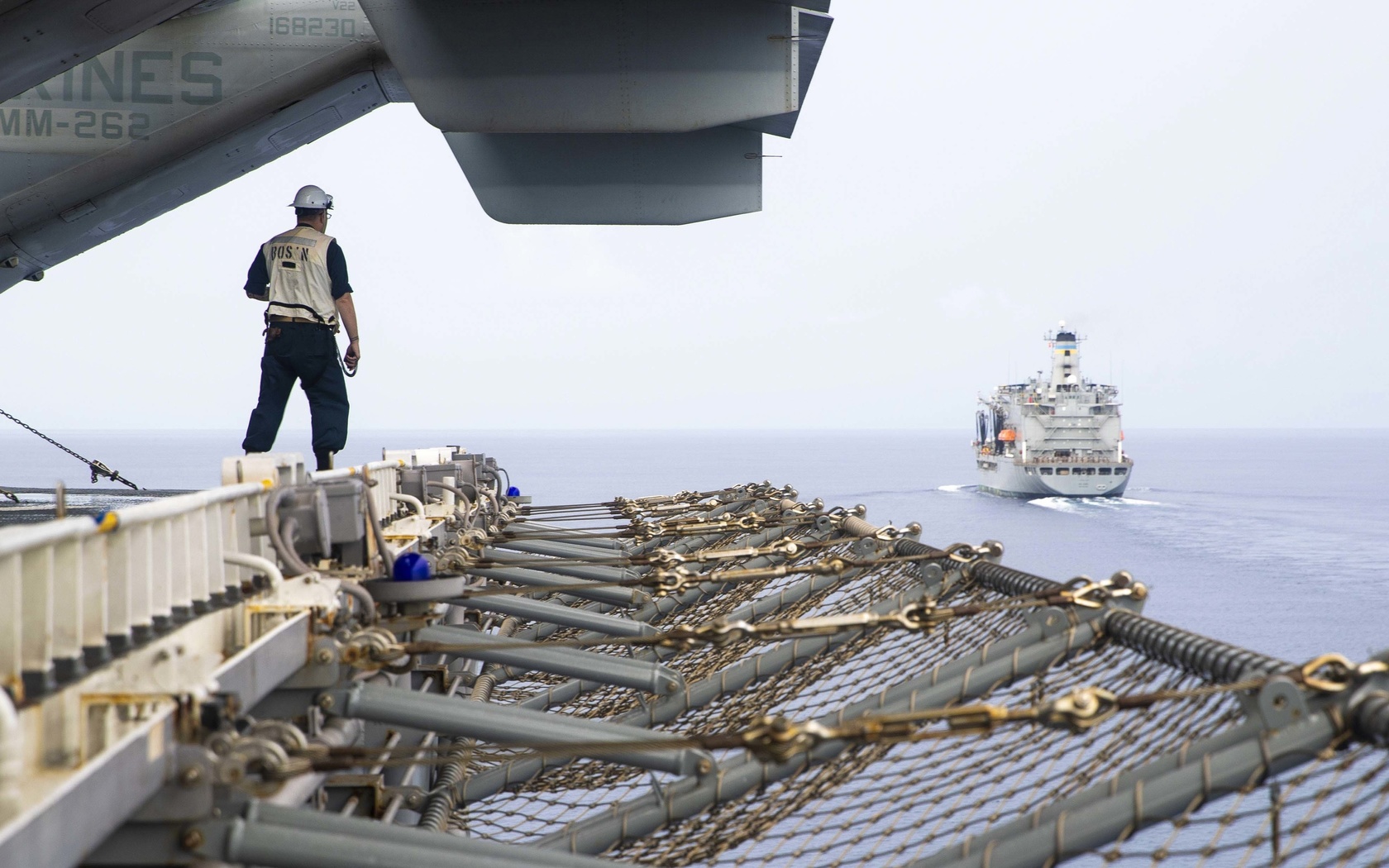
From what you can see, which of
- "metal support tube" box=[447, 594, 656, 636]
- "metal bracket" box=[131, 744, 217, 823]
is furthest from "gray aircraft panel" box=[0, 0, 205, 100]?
"metal bracket" box=[131, 744, 217, 823]

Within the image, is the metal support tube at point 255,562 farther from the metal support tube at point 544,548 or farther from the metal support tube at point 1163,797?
the metal support tube at point 544,548

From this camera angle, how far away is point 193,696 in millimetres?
2199

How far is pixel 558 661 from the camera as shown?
13.1 feet

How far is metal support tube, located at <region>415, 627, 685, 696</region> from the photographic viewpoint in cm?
369

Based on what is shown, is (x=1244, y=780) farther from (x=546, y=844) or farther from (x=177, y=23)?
(x=177, y=23)

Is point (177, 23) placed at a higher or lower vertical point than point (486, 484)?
higher

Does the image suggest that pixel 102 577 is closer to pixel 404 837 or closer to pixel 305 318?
pixel 404 837

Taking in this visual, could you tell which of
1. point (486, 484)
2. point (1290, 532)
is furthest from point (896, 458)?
point (486, 484)

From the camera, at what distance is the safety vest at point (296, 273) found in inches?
282

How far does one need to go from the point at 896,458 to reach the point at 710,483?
2922 inches

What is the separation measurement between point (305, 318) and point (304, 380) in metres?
0.39

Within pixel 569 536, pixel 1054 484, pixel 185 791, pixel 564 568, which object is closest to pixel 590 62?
pixel 569 536

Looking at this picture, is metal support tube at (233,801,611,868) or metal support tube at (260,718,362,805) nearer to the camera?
metal support tube at (233,801,611,868)

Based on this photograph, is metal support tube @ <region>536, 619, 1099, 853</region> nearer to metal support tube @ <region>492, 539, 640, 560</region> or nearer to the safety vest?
metal support tube @ <region>492, 539, 640, 560</region>
